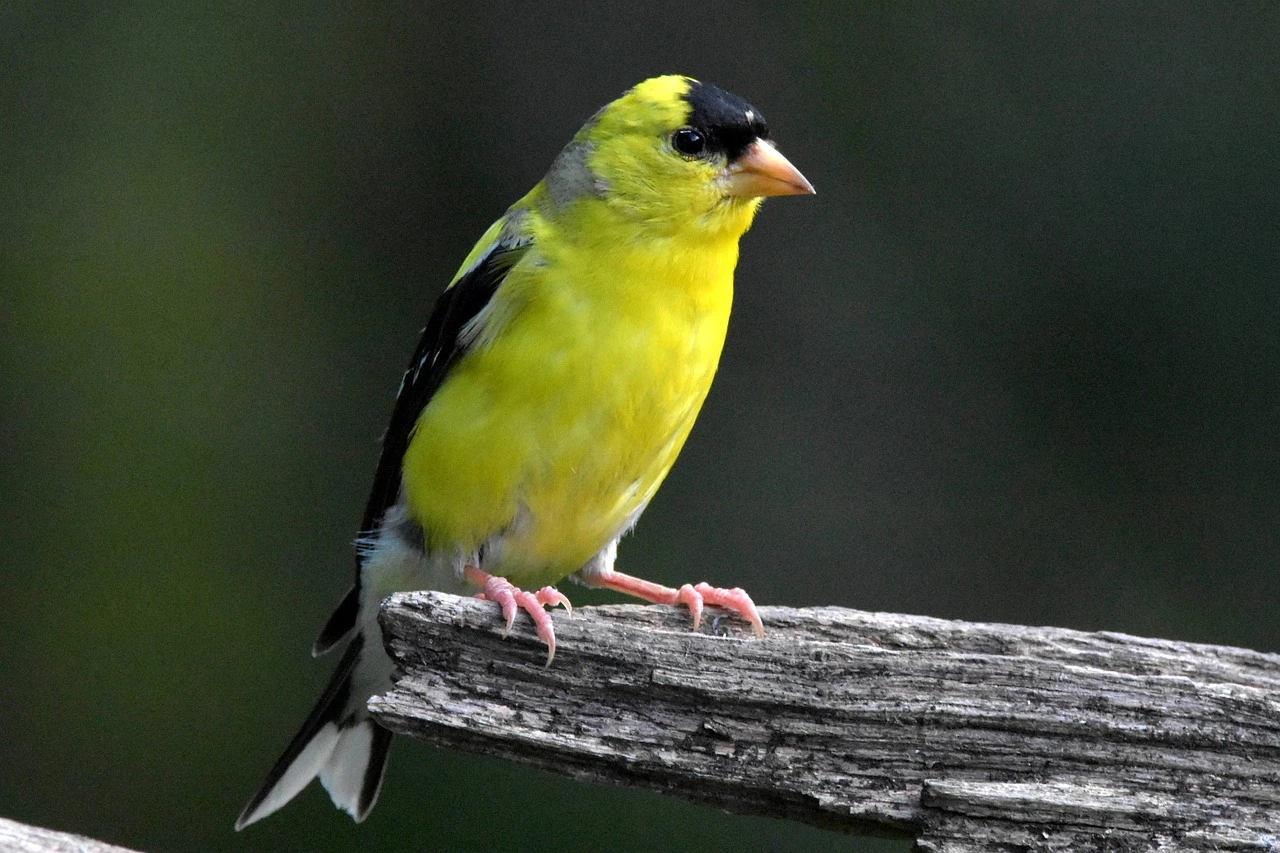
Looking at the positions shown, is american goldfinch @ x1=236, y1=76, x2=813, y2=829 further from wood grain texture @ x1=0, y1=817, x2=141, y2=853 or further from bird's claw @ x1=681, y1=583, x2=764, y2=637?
wood grain texture @ x1=0, y1=817, x2=141, y2=853

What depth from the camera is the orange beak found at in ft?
11.3

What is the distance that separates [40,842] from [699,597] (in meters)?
1.52

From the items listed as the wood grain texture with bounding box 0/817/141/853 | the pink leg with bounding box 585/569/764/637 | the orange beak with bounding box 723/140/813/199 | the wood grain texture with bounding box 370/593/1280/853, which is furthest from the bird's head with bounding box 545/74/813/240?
the wood grain texture with bounding box 0/817/141/853

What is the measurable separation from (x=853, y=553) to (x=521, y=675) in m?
3.02

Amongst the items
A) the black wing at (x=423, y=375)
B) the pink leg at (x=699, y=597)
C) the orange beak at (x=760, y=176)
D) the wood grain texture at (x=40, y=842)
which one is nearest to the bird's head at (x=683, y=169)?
the orange beak at (x=760, y=176)

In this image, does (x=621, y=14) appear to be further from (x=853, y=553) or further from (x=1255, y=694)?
(x=1255, y=694)

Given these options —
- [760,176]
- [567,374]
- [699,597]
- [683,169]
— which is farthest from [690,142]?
[699,597]

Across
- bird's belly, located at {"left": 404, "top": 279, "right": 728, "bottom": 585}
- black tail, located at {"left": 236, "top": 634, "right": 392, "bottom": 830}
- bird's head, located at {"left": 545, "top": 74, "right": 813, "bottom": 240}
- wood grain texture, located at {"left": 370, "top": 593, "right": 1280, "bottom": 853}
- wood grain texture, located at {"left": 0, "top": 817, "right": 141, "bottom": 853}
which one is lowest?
black tail, located at {"left": 236, "top": 634, "right": 392, "bottom": 830}

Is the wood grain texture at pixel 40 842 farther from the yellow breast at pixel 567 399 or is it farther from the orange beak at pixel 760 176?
the orange beak at pixel 760 176

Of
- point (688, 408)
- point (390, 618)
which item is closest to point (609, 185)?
point (688, 408)

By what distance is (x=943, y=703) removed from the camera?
101 inches

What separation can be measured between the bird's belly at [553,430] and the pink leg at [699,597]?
0.84 feet

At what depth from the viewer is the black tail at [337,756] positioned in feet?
12.1

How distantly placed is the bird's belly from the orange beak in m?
0.29
